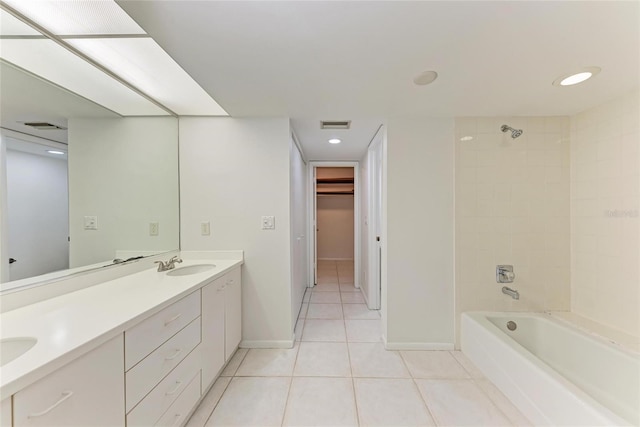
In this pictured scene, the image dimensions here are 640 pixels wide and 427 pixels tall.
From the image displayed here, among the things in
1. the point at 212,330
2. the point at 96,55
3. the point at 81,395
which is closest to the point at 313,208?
the point at 212,330

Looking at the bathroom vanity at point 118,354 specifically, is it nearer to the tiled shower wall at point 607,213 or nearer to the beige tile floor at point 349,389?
the beige tile floor at point 349,389

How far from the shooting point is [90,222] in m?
1.45

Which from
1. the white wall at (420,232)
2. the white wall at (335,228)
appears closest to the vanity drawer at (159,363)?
the white wall at (420,232)

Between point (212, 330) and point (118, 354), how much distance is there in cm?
77

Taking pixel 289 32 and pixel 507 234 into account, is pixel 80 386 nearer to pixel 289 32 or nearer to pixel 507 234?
pixel 289 32

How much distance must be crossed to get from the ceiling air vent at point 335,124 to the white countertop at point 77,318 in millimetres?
1712

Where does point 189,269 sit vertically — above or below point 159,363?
above

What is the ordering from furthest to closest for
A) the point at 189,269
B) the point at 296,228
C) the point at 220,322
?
the point at 296,228 → the point at 189,269 → the point at 220,322

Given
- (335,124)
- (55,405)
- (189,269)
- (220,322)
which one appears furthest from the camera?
(335,124)

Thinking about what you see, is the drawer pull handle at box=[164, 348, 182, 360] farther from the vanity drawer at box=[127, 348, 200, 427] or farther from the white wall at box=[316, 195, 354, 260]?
the white wall at box=[316, 195, 354, 260]

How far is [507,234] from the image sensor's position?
2115 mm

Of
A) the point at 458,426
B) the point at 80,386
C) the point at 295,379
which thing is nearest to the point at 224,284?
the point at 295,379

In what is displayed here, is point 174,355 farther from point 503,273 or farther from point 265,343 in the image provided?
point 503,273

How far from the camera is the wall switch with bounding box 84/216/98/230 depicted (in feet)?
4.69
